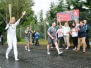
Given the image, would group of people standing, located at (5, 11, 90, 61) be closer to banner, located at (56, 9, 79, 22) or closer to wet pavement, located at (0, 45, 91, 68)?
wet pavement, located at (0, 45, 91, 68)

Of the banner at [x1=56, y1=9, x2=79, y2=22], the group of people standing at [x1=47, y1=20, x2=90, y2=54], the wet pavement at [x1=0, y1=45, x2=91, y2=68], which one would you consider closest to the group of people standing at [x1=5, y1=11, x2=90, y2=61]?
the group of people standing at [x1=47, y1=20, x2=90, y2=54]

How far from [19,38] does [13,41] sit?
21855 millimetres

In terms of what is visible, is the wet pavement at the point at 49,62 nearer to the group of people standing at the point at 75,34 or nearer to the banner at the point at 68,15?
the group of people standing at the point at 75,34

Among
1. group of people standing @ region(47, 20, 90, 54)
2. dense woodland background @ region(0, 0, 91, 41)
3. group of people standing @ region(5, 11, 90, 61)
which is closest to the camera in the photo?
group of people standing @ region(5, 11, 90, 61)

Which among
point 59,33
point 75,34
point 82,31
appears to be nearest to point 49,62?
point 82,31

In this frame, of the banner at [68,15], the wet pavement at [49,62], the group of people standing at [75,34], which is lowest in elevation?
the wet pavement at [49,62]

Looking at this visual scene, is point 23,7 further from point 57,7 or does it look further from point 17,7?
point 57,7

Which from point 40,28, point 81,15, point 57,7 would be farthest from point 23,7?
point 81,15

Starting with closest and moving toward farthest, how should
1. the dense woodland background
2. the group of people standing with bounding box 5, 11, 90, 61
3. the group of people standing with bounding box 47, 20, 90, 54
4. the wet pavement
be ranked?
the wet pavement, the group of people standing with bounding box 5, 11, 90, 61, the group of people standing with bounding box 47, 20, 90, 54, the dense woodland background

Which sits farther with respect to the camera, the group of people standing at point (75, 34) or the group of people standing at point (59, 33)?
the group of people standing at point (75, 34)

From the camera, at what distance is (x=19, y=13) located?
45.9 meters

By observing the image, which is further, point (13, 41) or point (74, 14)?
point (74, 14)

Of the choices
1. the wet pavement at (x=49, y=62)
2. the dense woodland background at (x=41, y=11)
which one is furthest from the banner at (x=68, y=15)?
the wet pavement at (x=49, y=62)

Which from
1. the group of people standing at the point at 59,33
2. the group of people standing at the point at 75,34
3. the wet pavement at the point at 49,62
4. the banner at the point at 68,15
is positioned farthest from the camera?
the banner at the point at 68,15
